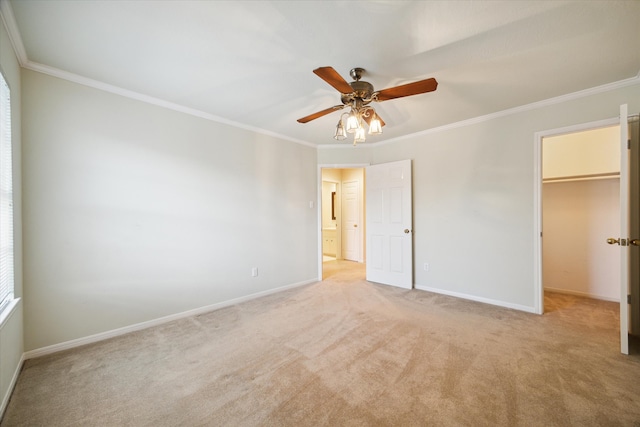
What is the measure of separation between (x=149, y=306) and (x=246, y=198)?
1.69 m

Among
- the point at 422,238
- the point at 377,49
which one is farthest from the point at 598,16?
the point at 422,238

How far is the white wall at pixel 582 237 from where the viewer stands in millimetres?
3414

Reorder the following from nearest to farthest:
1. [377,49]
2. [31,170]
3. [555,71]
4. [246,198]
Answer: [377,49], [31,170], [555,71], [246,198]

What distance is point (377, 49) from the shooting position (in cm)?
197

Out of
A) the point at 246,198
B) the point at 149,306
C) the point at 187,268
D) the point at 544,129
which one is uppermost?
the point at 544,129

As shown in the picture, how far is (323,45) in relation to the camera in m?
1.92

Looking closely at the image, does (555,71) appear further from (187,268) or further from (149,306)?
(149,306)

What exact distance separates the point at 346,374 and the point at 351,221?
497 centimetres

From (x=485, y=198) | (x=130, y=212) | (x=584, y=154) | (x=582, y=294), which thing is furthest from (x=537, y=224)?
(x=130, y=212)

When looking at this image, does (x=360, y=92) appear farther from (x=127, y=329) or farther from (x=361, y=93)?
(x=127, y=329)

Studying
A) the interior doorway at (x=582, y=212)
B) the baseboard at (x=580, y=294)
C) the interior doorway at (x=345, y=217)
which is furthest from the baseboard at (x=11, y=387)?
the baseboard at (x=580, y=294)

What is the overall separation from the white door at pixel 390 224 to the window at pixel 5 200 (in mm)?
4151

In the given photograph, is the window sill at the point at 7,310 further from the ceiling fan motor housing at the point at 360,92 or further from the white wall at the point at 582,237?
the white wall at the point at 582,237

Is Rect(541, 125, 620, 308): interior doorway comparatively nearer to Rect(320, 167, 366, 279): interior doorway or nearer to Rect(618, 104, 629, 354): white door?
Rect(618, 104, 629, 354): white door
